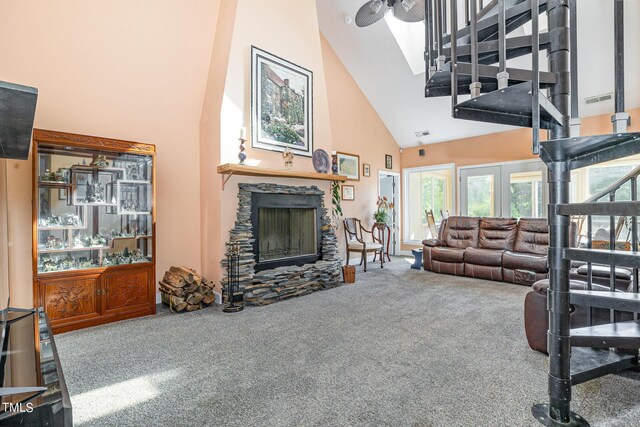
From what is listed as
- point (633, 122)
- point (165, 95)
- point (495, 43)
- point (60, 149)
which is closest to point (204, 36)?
point (165, 95)

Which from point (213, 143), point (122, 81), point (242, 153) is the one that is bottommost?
point (242, 153)

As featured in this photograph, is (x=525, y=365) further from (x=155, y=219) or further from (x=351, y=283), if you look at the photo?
(x=155, y=219)

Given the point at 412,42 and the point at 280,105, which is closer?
the point at 280,105

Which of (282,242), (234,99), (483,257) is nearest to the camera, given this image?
(234,99)

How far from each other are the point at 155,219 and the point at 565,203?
11.7 ft

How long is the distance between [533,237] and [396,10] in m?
3.83

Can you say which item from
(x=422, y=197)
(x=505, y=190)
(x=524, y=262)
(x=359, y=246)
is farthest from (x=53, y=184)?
(x=505, y=190)

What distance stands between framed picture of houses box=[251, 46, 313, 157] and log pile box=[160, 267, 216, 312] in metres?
1.76

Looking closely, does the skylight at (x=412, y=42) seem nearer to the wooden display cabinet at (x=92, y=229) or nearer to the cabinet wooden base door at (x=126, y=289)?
the wooden display cabinet at (x=92, y=229)

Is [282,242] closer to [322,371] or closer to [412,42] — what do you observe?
[322,371]

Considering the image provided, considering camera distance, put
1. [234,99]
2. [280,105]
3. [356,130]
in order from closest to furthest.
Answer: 1. [234,99]
2. [280,105]
3. [356,130]

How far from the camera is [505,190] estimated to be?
6.05 meters

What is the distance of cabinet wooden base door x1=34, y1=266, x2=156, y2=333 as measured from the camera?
2.79 metres

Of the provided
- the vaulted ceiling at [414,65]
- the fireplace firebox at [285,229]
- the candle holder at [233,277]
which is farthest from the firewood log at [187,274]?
the vaulted ceiling at [414,65]
